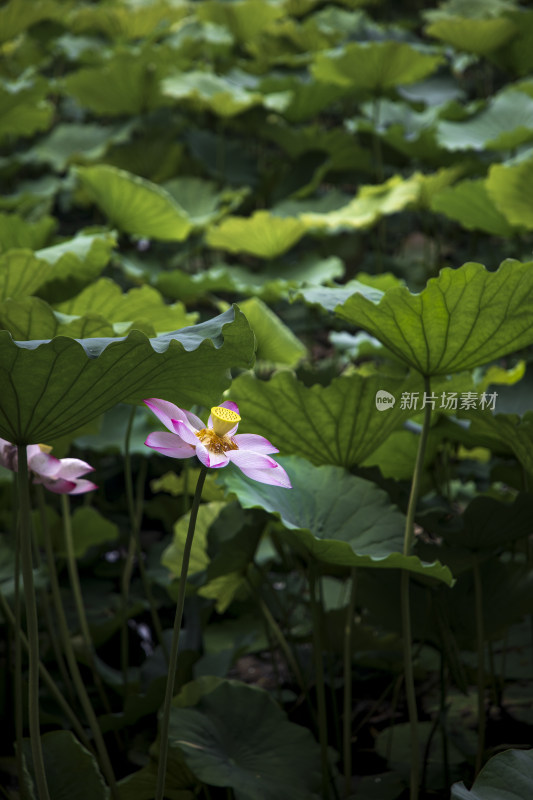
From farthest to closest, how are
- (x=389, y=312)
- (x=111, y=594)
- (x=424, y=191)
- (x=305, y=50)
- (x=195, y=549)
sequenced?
(x=305, y=50)
(x=424, y=191)
(x=111, y=594)
(x=195, y=549)
(x=389, y=312)

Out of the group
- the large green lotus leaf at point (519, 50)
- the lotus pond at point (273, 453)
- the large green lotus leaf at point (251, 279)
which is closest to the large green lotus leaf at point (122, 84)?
the lotus pond at point (273, 453)

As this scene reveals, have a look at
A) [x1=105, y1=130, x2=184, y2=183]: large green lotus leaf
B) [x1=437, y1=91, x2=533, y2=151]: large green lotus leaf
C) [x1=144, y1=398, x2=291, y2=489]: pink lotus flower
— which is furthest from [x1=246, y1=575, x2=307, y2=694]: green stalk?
[x1=105, y1=130, x2=184, y2=183]: large green lotus leaf

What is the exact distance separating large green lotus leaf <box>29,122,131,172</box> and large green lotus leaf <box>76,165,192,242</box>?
668mm

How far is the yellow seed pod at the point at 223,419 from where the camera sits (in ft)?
2.19

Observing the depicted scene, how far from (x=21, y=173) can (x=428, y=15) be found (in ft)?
4.52

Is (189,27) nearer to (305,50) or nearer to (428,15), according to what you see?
(305,50)

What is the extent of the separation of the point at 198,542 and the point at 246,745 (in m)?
0.30

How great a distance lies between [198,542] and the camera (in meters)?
1.17

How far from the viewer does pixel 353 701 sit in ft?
4.20

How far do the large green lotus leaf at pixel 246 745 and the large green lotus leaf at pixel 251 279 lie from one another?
2.42ft

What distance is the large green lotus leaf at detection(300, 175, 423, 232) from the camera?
188cm

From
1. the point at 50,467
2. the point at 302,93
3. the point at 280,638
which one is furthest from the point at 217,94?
the point at 50,467

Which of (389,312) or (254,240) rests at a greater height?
(389,312)

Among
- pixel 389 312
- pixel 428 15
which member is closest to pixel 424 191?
pixel 428 15
